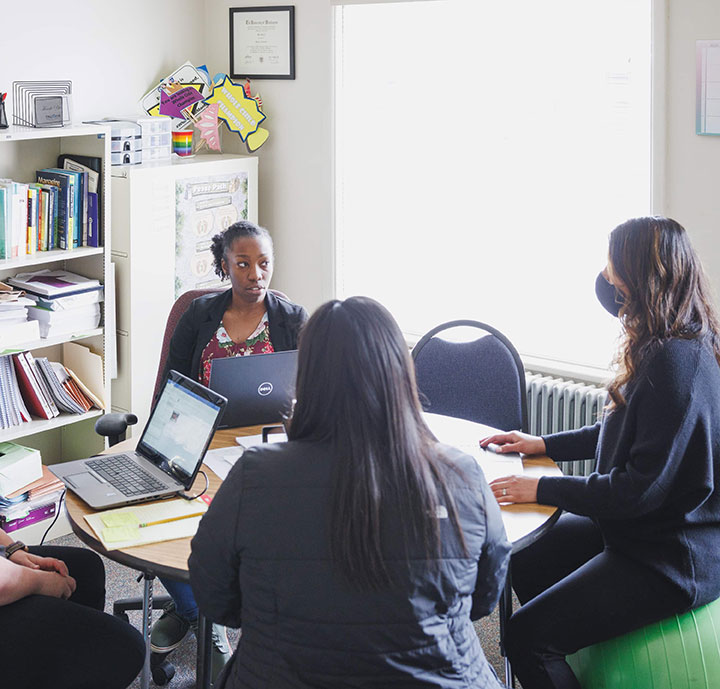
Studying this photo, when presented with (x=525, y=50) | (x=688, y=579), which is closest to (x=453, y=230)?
(x=525, y=50)

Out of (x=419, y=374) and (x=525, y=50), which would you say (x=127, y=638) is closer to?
(x=419, y=374)

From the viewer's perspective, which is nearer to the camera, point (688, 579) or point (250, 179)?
point (688, 579)

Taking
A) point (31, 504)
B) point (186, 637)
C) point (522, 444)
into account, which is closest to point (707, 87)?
point (522, 444)

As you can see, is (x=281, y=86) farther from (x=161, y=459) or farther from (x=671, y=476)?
(x=671, y=476)

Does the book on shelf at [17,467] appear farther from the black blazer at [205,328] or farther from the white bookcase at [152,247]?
the black blazer at [205,328]

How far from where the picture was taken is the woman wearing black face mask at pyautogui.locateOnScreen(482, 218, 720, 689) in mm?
2033

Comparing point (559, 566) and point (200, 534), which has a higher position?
point (200, 534)

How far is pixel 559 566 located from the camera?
2.49m

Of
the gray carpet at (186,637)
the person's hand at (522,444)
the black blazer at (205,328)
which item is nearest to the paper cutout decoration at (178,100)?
the black blazer at (205,328)

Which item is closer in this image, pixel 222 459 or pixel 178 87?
pixel 222 459

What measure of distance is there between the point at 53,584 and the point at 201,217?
2.06m

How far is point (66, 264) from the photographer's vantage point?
3.74 meters

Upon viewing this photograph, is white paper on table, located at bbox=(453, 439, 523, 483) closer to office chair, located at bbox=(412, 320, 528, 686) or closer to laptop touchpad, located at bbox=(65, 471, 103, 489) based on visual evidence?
office chair, located at bbox=(412, 320, 528, 686)

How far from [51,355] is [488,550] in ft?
8.71
